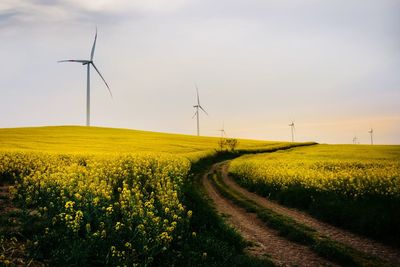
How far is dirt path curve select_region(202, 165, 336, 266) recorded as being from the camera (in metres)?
10.8

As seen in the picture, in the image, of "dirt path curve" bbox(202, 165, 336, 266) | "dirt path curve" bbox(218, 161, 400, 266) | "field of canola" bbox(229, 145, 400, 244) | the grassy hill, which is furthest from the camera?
the grassy hill

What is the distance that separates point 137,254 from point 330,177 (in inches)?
612

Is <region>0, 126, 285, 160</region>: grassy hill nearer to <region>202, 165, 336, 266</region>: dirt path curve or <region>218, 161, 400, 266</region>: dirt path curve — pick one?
<region>202, 165, 336, 266</region>: dirt path curve

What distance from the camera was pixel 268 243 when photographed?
12625 mm

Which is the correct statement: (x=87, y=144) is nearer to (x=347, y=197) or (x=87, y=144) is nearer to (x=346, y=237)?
(x=347, y=197)

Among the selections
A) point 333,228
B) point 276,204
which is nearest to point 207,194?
point 276,204

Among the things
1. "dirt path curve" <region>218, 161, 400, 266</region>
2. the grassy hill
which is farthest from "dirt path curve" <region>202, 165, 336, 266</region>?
the grassy hill

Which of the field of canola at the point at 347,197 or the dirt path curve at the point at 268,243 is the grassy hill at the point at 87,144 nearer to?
the field of canola at the point at 347,197

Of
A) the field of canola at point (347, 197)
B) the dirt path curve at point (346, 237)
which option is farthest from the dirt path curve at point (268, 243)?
the field of canola at point (347, 197)

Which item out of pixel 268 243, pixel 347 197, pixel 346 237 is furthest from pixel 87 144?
pixel 346 237

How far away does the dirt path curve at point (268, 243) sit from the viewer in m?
10.8

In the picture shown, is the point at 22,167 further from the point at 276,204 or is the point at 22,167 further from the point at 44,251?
the point at 276,204

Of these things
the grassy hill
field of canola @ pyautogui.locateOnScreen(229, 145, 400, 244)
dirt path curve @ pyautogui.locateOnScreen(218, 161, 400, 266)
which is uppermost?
the grassy hill

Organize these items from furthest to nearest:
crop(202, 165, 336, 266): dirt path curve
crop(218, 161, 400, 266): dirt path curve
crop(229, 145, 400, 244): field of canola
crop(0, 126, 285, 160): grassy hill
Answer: crop(0, 126, 285, 160): grassy hill → crop(229, 145, 400, 244): field of canola → crop(218, 161, 400, 266): dirt path curve → crop(202, 165, 336, 266): dirt path curve
